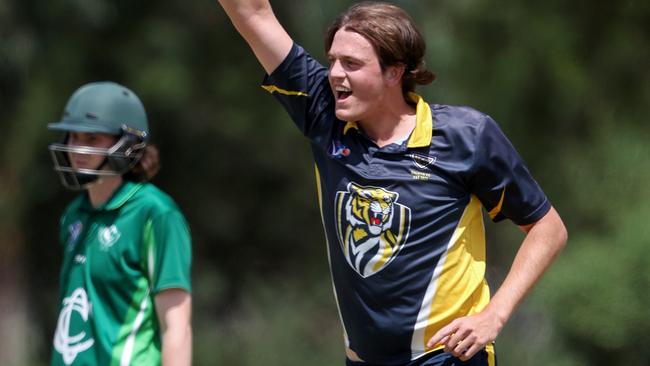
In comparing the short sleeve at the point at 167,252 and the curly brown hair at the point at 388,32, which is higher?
the curly brown hair at the point at 388,32

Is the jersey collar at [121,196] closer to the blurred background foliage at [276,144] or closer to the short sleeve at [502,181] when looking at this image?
the short sleeve at [502,181]

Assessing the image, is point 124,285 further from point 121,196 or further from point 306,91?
point 306,91

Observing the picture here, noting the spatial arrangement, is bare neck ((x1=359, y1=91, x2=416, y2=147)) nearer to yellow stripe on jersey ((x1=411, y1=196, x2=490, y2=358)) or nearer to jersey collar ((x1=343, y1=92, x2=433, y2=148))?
jersey collar ((x1=343, y1=92, x2=433, y2=148))

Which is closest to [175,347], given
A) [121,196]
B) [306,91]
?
[121,196]

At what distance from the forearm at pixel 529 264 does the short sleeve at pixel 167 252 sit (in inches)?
42.1

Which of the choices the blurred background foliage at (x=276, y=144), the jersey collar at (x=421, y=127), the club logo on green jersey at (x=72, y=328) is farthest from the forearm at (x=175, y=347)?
the blurred background foliage at (x=276, y=144)

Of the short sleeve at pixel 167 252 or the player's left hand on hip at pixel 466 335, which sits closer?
the player's left hand on hip at pixel 466 335

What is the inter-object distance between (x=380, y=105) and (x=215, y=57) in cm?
613

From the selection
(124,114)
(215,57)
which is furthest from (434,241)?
(215,57)

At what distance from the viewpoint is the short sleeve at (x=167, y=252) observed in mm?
3631

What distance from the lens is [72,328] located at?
371 cm

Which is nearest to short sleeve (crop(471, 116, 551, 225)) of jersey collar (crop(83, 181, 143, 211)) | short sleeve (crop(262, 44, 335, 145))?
short sleeve (crop(262, 44, 335, 145))

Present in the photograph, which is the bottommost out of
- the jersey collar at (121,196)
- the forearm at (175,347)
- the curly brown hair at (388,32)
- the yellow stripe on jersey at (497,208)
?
the forearm at (175,347)

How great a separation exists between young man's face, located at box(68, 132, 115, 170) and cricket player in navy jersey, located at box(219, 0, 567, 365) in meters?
0.83
